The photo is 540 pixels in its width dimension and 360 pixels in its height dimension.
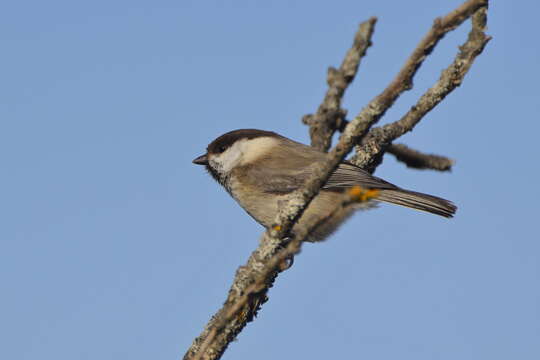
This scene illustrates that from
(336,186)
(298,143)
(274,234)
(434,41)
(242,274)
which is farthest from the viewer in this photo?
(298,143)

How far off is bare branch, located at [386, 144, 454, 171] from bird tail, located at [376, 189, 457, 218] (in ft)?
2.25

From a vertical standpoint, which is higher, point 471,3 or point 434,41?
point 471,3

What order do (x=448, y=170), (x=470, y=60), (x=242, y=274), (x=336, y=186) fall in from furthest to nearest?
(x=336, y=186), (x=448, y=170), (x=470, y=60), (x=242, y=274)

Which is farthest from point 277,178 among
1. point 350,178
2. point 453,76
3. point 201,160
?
point 453,76

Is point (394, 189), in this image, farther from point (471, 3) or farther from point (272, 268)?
point (272, 268)

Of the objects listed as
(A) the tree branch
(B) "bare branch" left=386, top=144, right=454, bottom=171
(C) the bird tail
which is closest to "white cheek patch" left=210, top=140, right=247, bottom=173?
(C) the bird tail

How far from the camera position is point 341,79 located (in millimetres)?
2438

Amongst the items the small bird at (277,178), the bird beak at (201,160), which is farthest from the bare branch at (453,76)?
the bird beak at (201,160)

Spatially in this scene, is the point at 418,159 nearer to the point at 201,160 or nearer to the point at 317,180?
the point at 317,180

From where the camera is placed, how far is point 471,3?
101 inches

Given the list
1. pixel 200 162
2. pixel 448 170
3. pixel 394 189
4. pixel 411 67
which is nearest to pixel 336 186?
pixel 394 189

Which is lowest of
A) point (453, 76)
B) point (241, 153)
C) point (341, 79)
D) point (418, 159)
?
point (341, 79)

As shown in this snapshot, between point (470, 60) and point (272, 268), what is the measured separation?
217cm

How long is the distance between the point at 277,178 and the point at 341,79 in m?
3.33
